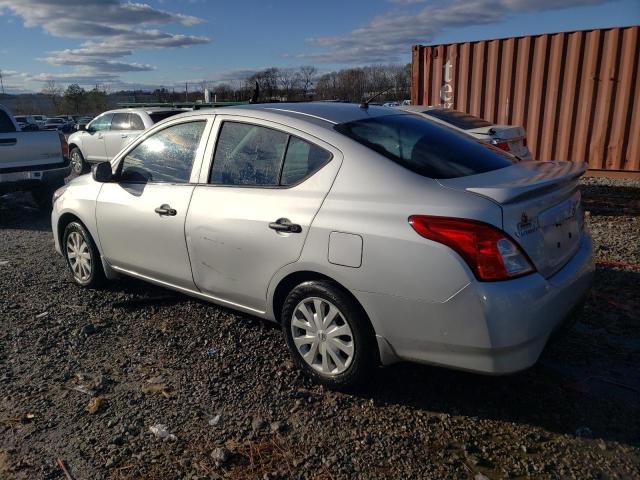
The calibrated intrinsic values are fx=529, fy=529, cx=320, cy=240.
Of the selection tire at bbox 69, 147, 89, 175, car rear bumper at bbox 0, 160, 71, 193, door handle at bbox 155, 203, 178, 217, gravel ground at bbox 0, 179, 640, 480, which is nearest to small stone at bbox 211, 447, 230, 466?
gravel ground at bbox 0, 179, 640, 480

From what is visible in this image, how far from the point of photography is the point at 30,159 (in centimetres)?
859

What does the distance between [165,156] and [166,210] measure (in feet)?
1.61

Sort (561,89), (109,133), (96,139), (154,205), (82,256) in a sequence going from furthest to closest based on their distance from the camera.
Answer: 1. (96,139)
2. (109,133)
3. (561,89)
4. (82,256)
5. (154,205)

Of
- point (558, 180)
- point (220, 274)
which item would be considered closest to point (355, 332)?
point (220, 274)

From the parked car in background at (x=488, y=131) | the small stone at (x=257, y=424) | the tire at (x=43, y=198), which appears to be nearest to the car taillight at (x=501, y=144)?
the parked car in background at (x=488, y=131)

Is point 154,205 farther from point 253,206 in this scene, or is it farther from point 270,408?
point 270,408

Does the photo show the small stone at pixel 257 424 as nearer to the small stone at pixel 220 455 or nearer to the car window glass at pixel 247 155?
the small stone at pixel 220 455

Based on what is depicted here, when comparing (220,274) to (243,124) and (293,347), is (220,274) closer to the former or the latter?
→ (293,347)

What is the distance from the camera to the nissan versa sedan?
8.29 feet

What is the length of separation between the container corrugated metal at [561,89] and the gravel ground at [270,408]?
21.5 feet

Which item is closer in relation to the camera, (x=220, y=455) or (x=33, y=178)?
(x=220, y=455)

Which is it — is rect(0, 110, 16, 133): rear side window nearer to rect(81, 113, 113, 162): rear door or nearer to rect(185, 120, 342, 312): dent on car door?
rect(81, 113, 113, 162): rear door

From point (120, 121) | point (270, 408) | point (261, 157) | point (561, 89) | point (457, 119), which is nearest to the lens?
point (270, 408)

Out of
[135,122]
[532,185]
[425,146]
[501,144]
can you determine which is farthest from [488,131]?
[135,122]
